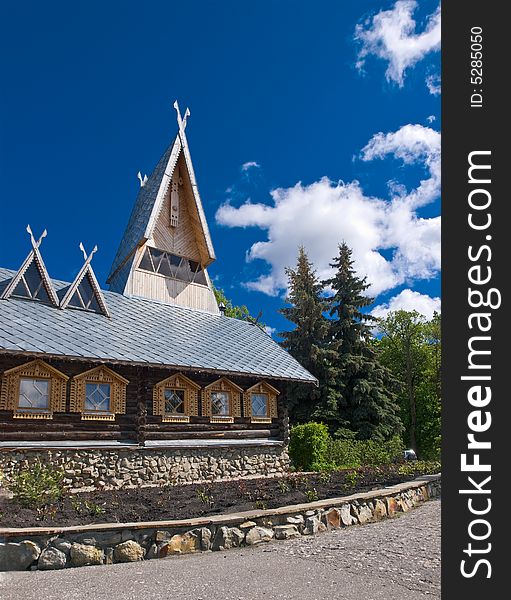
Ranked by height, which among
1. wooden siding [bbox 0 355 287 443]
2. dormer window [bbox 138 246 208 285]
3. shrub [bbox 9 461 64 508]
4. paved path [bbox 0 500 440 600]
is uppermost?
dormer window [bbox 138 246 208 285]

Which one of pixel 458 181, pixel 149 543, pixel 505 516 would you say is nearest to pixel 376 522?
pixel 149 543

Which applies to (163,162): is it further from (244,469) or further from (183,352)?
(244,469)

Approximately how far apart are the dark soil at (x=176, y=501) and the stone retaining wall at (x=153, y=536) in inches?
16.8

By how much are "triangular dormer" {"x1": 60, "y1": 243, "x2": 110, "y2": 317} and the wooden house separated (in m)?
0.03

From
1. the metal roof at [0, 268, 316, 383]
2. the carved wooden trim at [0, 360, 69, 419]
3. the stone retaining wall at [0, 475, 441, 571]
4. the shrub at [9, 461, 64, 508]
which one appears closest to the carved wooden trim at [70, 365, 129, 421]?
the carved wooden trim at [0, 360, 69, 419]

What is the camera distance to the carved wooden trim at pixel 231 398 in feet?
49.2

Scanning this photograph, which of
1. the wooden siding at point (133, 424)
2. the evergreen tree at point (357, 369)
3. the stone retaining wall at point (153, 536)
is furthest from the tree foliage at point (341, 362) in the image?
the stone retaining wall at point (153, 536)

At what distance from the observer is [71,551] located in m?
6.45

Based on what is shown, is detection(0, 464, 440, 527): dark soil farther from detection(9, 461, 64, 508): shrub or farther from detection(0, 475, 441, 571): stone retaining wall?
detection(0, 475, 441, 571): stone retaining wall

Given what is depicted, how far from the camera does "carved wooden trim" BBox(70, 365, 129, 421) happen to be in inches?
497

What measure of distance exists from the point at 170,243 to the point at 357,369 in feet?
36.3

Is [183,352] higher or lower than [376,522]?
higher

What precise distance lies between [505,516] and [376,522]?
20.3 ft

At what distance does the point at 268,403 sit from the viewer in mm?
16531
